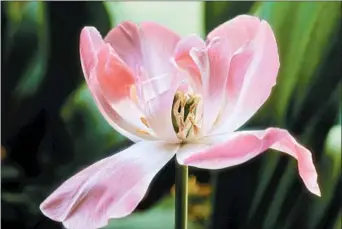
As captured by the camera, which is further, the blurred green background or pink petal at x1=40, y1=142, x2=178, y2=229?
the blurred green background

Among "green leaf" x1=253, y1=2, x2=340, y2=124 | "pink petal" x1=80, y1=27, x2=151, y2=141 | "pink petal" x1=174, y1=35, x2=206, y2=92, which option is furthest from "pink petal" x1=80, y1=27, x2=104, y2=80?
"green leaf" x1=253, y1=2, x2=340, y2=124

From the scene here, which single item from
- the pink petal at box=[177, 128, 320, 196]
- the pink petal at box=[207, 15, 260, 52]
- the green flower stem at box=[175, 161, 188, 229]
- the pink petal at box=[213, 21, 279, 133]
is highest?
the pink petal at box=[207, 15, 260, 52]

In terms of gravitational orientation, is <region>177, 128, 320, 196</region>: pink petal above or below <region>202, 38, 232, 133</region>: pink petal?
below

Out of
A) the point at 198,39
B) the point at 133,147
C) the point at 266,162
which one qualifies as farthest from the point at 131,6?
the point at 266,162

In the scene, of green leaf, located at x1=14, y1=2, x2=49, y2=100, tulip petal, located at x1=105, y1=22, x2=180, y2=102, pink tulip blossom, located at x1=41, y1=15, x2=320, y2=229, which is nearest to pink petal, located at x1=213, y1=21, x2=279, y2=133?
pink tulip blossom, located at x1=41, y1=15, x2=320, y2=229

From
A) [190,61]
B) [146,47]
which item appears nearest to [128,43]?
[146,47]

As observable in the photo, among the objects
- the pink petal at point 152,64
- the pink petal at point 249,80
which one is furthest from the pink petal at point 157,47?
the pink petal at point 249,80

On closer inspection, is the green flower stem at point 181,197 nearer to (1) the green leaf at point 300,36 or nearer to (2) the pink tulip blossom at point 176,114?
(2) the pink tulip blossom at point 176,114

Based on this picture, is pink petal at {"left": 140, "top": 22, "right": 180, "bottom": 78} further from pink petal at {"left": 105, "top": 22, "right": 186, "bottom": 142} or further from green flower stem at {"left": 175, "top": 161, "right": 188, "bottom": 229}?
green flower stem at {"left": 175, "top": 161, "right": 188, "bottom": 229}
